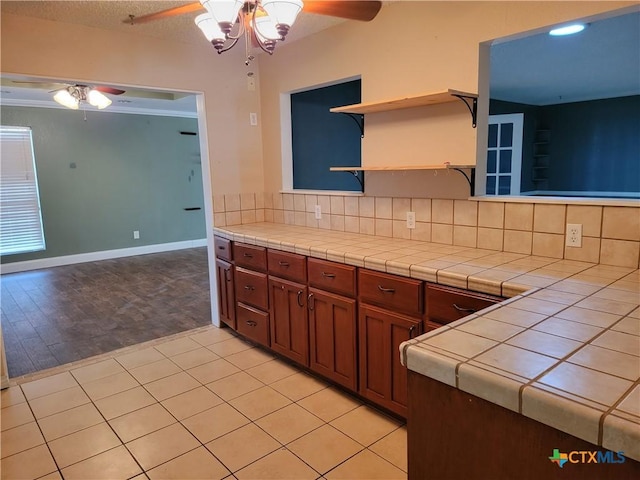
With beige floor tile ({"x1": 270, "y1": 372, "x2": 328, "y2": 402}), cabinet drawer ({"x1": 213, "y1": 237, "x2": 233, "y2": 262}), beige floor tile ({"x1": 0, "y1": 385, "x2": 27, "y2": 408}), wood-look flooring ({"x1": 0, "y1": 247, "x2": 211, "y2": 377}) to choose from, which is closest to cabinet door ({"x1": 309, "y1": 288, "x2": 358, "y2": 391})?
beige floor tile ({"x1": 270, "y1": 372, "x2": 328, "y2": 402})

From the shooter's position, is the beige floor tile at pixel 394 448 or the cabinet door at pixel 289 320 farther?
the cabinet door at pixel 289 320

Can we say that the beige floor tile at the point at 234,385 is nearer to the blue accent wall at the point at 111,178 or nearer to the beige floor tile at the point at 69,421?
the beige floor tile at the point at 69,421

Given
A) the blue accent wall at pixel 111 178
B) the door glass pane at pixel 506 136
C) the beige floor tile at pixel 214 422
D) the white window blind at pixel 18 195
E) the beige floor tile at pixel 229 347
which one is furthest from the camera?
the door glass pane at pixel 506 136

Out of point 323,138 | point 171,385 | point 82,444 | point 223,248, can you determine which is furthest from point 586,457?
point 323,138

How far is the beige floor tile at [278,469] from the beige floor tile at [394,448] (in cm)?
35

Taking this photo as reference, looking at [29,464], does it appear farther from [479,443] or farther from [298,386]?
[479,443]

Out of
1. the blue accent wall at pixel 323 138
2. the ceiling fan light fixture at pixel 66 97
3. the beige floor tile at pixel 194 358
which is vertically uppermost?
the ceiling fan light fixture at pixel 66 97

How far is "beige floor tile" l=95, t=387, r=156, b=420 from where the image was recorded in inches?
97.3

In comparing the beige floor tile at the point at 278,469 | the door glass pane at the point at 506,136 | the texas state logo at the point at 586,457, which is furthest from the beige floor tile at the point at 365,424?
the door glass pane at the point at 506,136

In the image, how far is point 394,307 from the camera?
2154mm

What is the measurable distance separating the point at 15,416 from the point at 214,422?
116 cm

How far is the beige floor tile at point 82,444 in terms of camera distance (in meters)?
2.08

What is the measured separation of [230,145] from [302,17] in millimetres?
1236

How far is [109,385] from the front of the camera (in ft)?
9.15
